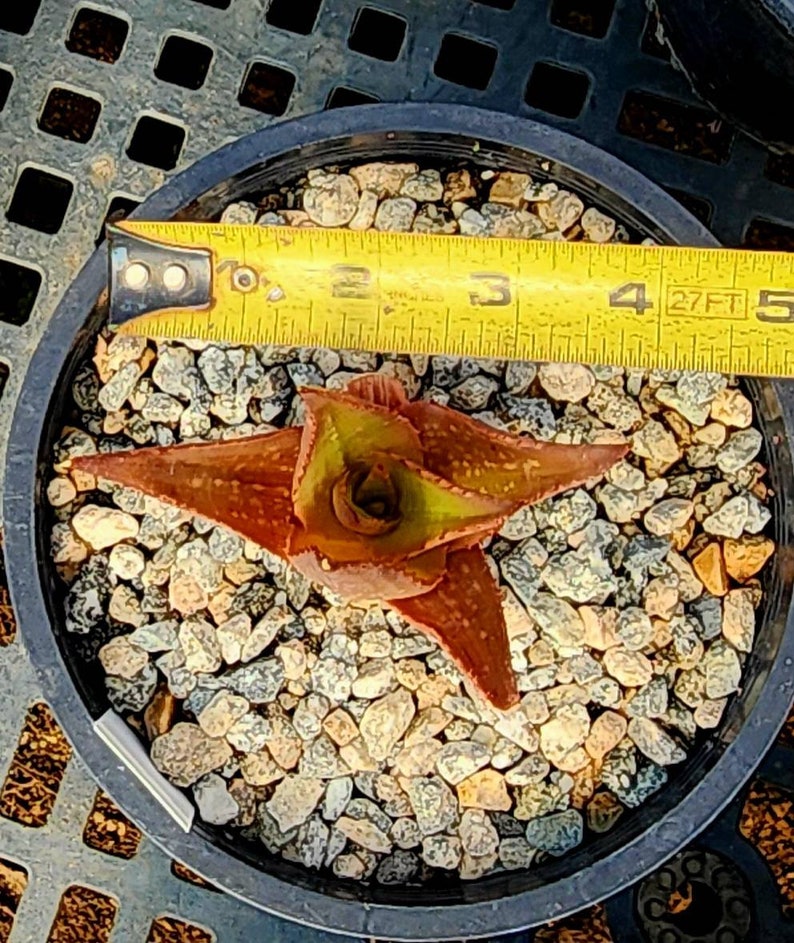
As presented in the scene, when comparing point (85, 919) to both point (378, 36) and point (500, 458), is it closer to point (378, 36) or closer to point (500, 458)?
point (500, 458)

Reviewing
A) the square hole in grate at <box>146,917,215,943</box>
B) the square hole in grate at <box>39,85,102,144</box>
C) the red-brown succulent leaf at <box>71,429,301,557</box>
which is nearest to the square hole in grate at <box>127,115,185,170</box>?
the square hole in grate at <box>39,85,102,144</box>

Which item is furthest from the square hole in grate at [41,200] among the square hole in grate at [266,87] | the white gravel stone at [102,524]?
the white gravel stone at [102,524]

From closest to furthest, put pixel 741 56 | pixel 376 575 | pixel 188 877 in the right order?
pixel 376 575
pixel 741 56
pixel 188 877

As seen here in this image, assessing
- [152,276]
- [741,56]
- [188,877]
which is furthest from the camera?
[188,877]

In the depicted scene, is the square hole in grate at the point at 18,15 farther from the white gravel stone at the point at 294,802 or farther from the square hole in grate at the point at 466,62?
the white gravel stone at the point at 294,802

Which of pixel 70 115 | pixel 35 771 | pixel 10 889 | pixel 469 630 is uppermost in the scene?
pixel 70 115

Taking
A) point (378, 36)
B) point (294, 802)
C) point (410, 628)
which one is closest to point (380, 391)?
point (410, 628)
